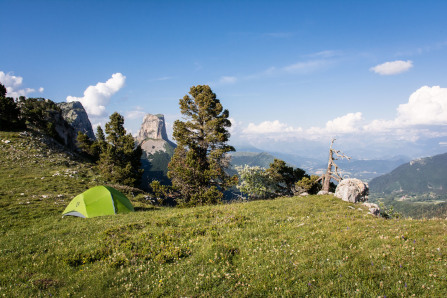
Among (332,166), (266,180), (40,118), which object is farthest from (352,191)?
(40,118)

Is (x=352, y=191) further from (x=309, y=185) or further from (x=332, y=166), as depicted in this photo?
(x=309, y=185)

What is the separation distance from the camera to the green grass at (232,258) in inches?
236

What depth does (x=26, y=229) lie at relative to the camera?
44.8ft

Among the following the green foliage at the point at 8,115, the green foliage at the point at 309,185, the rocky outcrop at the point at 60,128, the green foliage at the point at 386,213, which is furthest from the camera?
the rocky outcrop at the point at 60,128

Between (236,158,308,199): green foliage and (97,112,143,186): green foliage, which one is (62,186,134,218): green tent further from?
(97,112,143,186): green foliage

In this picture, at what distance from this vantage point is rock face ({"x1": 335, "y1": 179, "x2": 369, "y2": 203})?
19.7 m

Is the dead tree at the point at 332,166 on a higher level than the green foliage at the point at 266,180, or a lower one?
higher

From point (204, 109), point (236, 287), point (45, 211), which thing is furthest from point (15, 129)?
point (236, 287)

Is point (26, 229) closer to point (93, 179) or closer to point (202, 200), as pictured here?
point (202, 200)

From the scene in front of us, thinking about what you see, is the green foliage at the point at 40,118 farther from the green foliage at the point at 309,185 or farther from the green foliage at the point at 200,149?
the green foliage at the point at 309,185

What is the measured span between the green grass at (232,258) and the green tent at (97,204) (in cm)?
424

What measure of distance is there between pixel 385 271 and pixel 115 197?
20.2m

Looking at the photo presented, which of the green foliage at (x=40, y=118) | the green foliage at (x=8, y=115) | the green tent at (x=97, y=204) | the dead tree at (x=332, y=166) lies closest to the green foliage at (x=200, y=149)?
the green tent at (x=97, y=204)

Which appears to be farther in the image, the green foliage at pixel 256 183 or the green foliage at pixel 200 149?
the green foliage at pixel 256 183
